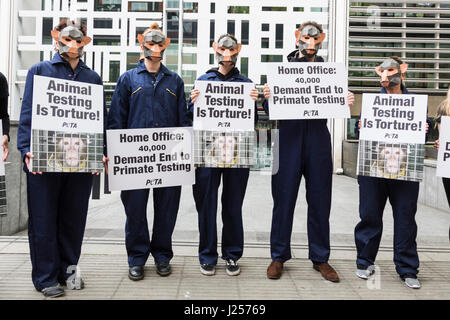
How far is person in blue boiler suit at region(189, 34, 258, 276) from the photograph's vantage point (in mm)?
3418

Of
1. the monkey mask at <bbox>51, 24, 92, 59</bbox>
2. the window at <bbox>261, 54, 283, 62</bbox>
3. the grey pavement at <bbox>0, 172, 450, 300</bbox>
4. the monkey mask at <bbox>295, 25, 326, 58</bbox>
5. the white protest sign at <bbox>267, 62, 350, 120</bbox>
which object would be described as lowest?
the grey pavement at <bbox>0, 172, 450, 300</bbox>

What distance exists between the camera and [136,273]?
10.8ft

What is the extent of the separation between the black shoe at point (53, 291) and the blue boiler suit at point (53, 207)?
0.03 metres

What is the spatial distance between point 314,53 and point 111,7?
747 centimetres

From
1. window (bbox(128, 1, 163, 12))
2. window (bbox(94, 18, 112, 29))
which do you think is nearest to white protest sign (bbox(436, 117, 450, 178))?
window (bbox(128, 1, 163, 12))

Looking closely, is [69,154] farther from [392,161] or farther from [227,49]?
[392,161]

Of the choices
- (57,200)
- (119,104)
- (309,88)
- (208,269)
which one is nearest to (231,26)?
(309,88)

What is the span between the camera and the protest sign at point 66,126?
2807mm

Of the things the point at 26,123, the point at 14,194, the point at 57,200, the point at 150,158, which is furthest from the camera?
the point at 14,194

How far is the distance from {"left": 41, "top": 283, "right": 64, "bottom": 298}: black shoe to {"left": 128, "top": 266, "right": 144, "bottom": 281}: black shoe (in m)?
0.58

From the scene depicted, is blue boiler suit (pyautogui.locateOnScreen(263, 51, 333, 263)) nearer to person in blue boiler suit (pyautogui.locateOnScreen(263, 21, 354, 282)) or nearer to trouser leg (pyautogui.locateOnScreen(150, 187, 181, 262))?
person in blue boiler suit (pyautogui.locateOnScreen(263, 21, 354, 282))

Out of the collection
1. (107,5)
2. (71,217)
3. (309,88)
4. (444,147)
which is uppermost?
(107,5)

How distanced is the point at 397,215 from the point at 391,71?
1328 millimetres

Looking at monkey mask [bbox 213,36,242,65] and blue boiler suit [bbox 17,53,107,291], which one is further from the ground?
monkey mask [bbox 213,36,242,65]
